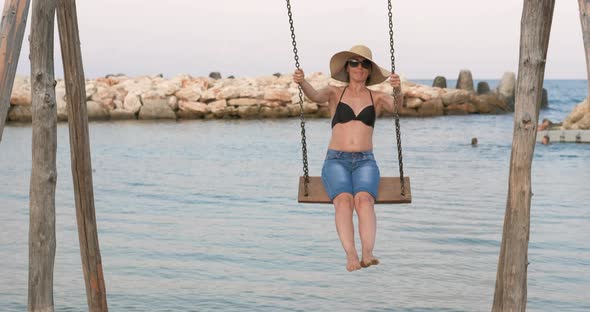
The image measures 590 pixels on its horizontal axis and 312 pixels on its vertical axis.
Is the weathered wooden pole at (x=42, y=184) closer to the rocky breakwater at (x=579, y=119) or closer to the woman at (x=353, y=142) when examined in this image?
the woman at (x=353, y=142)

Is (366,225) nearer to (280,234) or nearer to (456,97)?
(280,234)

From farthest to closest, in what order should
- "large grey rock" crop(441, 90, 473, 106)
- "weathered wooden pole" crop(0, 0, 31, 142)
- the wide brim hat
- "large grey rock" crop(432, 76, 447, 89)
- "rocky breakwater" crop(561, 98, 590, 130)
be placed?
"large grey rock" crop(432, 76, 447, 89) → "large grey rock" crop(441, 90, 473, 106) → "rocky breakwater" crop(561, 98, 590, 130) → the wide brim hat → "weathered wooden pole" crop(0, 0, 31, 142)

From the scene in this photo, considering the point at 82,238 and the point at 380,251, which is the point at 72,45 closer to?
the point at 82,238

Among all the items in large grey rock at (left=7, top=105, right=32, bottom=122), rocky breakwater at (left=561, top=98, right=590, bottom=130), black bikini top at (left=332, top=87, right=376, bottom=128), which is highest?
black bikini top at (left=332, top=87, right=376, bottom=128)

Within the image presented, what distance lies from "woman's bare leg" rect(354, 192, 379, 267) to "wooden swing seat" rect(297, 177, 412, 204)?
14 cm

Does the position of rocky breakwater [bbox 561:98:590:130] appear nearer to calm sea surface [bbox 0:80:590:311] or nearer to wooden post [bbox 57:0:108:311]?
calm sea surface [bbox 0:80:590:311]

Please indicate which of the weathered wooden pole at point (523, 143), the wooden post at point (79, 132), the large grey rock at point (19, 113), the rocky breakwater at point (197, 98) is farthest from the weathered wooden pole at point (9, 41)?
the rocky breakwater at point (197, 98)

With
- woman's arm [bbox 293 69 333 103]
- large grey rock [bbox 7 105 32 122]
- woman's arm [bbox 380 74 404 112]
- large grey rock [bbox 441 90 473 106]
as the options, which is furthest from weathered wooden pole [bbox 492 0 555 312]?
large grey rock [bbox 441 90 473 106]

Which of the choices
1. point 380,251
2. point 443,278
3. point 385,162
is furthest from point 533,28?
point 385,162

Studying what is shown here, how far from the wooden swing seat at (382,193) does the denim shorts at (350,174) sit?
0.21 feet

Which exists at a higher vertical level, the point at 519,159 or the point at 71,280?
the point at 519,159

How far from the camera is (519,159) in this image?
7020 millimetres

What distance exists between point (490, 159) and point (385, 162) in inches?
139

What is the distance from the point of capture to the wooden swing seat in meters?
7.35
